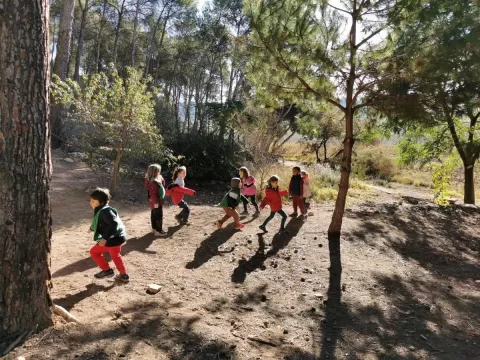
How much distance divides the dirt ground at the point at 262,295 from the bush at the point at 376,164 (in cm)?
1583

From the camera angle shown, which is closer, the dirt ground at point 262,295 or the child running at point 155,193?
the dirt ground at point 262,295

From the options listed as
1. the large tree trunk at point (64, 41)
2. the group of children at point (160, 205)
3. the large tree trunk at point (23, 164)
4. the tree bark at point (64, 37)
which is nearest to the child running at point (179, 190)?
the group of children at point (160, 205)

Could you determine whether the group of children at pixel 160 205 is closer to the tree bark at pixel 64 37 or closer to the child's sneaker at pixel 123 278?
the child's sneaker at pixel 123 278

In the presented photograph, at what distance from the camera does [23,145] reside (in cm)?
248

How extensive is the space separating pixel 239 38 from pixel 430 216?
6.67 m

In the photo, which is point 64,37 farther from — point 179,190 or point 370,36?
point 370,36

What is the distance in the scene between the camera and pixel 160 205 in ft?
20.1

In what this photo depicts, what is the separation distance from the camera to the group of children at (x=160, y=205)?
3.97 m

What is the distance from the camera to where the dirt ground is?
2.94 m

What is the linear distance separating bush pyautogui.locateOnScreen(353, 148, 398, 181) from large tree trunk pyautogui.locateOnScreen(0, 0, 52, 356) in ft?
70.7

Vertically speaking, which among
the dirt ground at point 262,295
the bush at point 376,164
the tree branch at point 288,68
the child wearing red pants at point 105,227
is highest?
the tree branch at point 288,68

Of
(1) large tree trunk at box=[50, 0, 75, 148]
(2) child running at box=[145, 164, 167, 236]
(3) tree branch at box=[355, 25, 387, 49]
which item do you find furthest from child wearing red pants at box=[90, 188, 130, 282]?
(1) large tree trunk at box=[50, 0, 75, 148]

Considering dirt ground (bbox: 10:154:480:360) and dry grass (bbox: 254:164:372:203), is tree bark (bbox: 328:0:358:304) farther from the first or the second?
dry grass (bbox: 254:164:372:203)

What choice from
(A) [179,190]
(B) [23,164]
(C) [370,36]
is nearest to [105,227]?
(B) [23,164]
